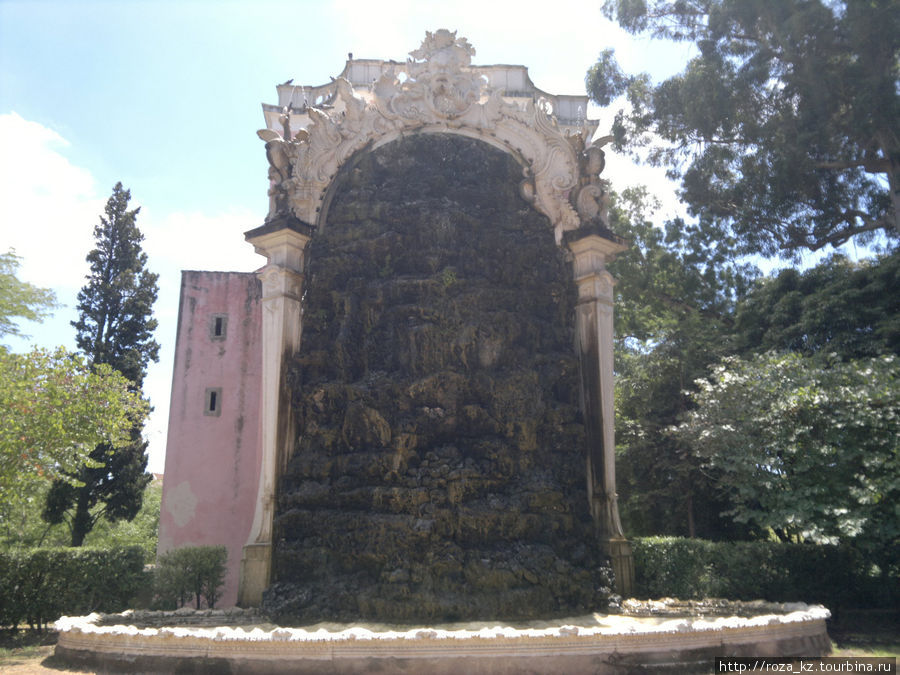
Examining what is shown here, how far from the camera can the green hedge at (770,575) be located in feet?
37.1

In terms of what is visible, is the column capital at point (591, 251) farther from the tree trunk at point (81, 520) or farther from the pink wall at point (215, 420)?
the tree trunk at point (81, 520)

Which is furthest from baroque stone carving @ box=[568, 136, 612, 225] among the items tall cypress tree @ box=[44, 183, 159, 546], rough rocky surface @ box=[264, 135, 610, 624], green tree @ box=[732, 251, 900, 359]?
tall cypress tree @ box=[44, 183, 159, 546]

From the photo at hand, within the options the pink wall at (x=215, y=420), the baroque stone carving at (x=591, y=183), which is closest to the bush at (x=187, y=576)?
the pink wall at (x=215, y=420)

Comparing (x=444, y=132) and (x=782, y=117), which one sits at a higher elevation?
(x=782, y=117)

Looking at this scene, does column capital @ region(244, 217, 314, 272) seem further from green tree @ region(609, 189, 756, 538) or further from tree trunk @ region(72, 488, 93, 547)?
tree trunk @ region(72, 488, 93, 547)

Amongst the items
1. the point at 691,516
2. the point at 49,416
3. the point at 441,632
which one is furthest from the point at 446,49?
the point at 691,516

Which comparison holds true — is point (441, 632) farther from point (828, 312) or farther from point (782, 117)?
point (782, 117)

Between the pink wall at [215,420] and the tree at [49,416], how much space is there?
3566 mm

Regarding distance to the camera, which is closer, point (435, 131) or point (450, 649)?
point (450, 649)

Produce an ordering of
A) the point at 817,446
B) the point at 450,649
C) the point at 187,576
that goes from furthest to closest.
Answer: the point at 187,576 < the point at 817,446 < the point at 450,649

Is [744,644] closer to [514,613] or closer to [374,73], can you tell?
[514,613]

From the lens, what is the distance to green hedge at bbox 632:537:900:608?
11320mm

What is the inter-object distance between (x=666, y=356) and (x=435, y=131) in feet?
30.2

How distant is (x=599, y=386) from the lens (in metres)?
12.2
